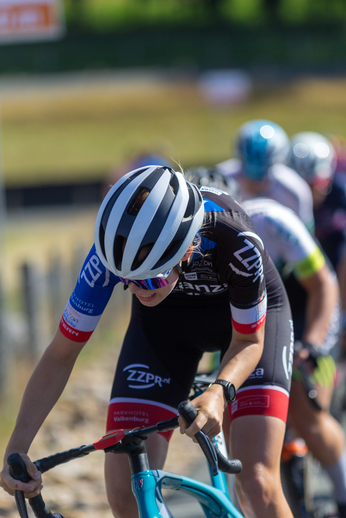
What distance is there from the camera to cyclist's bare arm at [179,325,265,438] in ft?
7.38

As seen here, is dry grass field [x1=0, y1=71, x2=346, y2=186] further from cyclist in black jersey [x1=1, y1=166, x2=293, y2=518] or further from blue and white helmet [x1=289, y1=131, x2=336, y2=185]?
cyclist in black jersey [x1=1, y1=166, x2=293, y2=518]

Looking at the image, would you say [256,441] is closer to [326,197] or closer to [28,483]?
[28,483]

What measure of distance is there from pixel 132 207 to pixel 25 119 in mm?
35241

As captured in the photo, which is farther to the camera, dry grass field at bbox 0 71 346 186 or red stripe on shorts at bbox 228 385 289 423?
dry grass field at bbox 0 71 346 186

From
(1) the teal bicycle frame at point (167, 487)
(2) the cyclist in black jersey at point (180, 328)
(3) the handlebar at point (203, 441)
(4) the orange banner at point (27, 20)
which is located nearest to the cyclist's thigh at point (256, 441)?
(2) the cyclist in black jersey at point (180, 328)

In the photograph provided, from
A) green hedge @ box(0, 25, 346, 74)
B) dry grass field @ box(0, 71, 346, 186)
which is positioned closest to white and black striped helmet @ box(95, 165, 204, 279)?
dry grass field @ box(0, 71, 346, 186)

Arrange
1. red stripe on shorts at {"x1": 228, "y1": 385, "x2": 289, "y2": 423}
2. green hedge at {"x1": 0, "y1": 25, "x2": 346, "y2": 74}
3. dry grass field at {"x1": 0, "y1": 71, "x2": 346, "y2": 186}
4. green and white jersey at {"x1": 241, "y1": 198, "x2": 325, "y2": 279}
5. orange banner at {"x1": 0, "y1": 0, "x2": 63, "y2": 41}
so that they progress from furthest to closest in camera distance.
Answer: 1. green hedge at {"x1": 0, "y1": 25, "x2": 346, "y2": 74}
2. dry grass field at {"x1": 0, "y1": 71, "x2": 346, "y2": 186}
3. orange banner at {"x1": 0, "y1": 0, "x2": 63, "y2": 41}
4. green and white jersey at {"x1": 241, "y1": 198, "x2": 325, "y2": 279}
5. red stripe on shorts at {"x1": 228, "y1": 385, "x2": 289, "y2": 423}

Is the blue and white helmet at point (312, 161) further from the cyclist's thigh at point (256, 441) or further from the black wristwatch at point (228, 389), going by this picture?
the black wristwatch at point (228, 389)

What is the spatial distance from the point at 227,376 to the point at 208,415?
283 mm

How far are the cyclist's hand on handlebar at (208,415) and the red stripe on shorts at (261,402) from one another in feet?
1.89

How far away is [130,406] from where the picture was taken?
2975 millimetres

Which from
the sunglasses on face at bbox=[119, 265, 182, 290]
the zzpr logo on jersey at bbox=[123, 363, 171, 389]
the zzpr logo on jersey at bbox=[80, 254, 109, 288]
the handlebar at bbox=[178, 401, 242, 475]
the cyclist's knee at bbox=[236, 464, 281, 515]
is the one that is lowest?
the cyclist's knee at bbox=[236, 464, 281, 515]

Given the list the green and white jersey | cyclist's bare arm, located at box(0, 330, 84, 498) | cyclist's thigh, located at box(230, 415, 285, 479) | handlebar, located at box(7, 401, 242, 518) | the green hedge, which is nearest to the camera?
handlebar, located at box(7, 401, 242, 518)

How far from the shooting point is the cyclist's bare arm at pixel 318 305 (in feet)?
12.5
